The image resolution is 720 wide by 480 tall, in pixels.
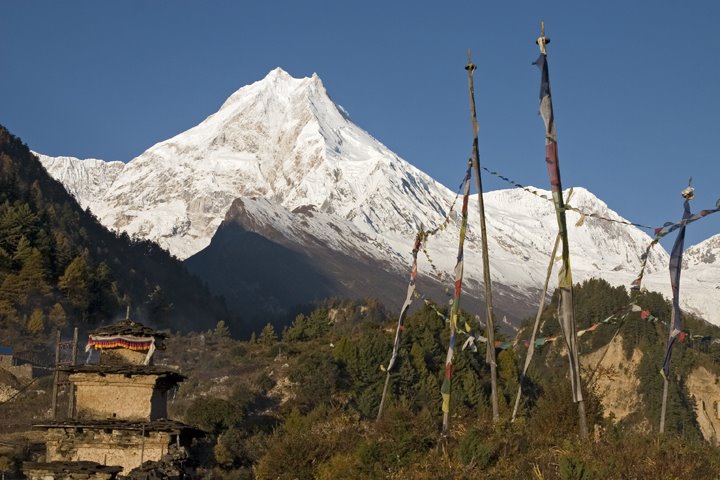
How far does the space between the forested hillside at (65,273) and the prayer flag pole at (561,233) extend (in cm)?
5532

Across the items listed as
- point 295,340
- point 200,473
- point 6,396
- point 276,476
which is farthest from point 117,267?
point 276,476

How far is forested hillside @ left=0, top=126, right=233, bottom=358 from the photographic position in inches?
3292

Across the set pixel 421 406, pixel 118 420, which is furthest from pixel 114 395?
pixel 421 406

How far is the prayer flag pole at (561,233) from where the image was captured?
1063 inches

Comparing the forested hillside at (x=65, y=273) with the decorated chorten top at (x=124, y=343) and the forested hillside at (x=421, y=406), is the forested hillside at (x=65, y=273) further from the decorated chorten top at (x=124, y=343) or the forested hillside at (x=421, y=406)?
the decorated chorten top at (x=124, y=343)

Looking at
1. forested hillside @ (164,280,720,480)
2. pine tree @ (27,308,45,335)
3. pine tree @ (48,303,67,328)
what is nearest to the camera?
forested hillside @ (164,280,720,480)

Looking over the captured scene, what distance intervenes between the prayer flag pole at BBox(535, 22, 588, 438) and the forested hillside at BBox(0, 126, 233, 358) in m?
55.3

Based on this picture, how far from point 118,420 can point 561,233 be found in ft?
40.0

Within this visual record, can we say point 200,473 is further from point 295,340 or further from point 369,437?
point 295,340

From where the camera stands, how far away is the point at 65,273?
91.9 meters

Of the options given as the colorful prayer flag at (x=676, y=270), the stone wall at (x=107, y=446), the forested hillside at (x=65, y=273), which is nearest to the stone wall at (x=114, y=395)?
the stone wall at (x=107, y=446)

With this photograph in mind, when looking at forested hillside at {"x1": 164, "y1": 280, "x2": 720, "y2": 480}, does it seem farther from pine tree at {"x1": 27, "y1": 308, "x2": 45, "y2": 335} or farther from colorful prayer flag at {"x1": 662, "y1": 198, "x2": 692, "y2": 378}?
pine tree at {"x1": 27, "y1": 308, "x2": 45, "y2": 335}

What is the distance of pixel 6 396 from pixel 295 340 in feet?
74.0

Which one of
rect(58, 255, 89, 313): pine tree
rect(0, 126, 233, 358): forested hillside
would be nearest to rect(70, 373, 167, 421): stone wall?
rect(0, 126, 233, 358): forested hillside
